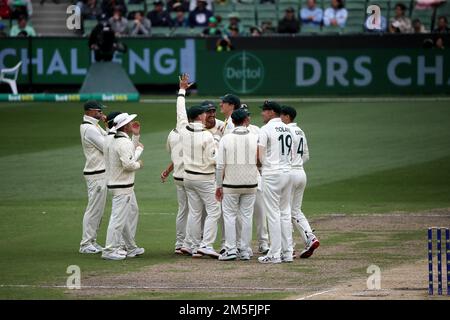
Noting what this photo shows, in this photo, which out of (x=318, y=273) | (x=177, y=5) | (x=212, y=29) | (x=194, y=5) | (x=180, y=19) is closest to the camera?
(x=318, y=273)

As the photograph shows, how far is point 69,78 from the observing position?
3700 centimetres

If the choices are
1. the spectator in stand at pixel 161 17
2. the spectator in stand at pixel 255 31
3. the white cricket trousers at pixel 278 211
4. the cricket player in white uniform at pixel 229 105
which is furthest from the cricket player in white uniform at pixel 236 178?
the spectator in stand at pixel 161 17

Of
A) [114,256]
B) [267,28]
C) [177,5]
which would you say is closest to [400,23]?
[267,28]

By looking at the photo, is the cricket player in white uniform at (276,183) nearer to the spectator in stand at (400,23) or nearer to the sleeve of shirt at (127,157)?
the sleeve of shirt at (127,157)

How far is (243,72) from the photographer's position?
35406 millimetres

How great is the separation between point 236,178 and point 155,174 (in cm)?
906

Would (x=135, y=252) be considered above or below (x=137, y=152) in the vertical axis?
below

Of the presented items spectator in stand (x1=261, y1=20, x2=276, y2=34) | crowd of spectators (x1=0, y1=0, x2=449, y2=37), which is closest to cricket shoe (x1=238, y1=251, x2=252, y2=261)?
crowd of spectators (x1=0, y1=0, x2=449, y2=37)

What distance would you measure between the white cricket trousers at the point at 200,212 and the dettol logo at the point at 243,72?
19623 millimetres

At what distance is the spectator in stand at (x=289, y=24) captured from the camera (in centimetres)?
3609

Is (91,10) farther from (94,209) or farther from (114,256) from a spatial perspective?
(114,256)

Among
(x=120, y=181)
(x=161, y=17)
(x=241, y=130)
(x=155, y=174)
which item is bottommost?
(x=155, y=174)

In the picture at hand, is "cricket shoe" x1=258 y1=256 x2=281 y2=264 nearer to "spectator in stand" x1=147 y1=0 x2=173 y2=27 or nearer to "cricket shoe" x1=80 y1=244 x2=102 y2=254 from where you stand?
"cricket shoe" x1=80 y1=244 x2=102 y2=254
